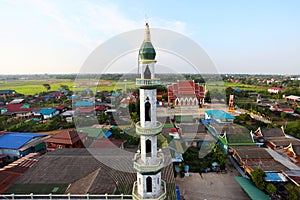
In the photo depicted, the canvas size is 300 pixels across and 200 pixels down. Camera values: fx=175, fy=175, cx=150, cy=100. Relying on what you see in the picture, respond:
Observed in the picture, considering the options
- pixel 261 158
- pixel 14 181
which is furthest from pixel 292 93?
pixel 14 181

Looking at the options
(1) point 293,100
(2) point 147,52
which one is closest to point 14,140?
(2) point 147,52

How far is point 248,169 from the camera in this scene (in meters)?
16.3

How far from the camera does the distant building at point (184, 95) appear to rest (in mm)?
44744

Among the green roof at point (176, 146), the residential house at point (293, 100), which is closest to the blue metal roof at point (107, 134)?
the green roof at point (176, 146)

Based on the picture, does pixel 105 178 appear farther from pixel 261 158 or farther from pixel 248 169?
pixel 261 158

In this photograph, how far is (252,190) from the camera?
13617mm

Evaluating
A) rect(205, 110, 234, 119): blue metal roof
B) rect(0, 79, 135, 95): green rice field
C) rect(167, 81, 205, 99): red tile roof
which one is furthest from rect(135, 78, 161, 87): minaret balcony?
rect(167, 81, 205, 99): red tile roof

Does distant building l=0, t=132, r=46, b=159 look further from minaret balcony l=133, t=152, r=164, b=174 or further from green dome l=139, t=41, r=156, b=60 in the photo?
green dome l=139, t=41, r=156, b=60

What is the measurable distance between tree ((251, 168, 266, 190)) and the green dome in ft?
43.0

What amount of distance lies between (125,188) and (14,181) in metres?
8.30

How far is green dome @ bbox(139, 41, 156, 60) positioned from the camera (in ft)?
27.1

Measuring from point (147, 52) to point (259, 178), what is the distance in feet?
44.5

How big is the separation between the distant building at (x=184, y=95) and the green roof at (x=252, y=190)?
98.3 feet

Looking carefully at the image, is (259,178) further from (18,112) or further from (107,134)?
(18,112)
